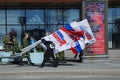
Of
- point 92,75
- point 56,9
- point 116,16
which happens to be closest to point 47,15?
point 56,9

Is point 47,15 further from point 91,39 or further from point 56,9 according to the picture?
point 91,39

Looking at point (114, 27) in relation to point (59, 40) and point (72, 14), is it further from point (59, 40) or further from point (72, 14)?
point (59, 40)

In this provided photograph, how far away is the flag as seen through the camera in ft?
68.7

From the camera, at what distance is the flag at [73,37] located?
21.0 metres

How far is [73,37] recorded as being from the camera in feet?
69.5

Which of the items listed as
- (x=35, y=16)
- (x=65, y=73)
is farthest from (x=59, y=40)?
(x=35, y=16)

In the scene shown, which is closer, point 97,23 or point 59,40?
point 59,40

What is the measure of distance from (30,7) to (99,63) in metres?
8.50

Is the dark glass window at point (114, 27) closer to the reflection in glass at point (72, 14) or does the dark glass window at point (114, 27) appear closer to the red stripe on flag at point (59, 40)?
the reflection in glass at point (72, 14)

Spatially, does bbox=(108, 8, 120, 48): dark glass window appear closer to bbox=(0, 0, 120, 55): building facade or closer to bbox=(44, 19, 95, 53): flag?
bbox=(0, 0, 120, 55): building facade

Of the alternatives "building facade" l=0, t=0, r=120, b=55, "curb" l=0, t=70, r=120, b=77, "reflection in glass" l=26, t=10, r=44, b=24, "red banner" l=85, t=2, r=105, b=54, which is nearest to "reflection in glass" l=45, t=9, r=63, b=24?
"building facade" l=0, t=0, r=120, b=55

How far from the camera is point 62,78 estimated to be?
17.0 meters

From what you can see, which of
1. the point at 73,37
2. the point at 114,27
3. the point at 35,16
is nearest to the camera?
the point at 73,37

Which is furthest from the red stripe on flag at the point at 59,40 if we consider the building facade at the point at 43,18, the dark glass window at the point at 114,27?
the dark glass window at the point at 114,27
